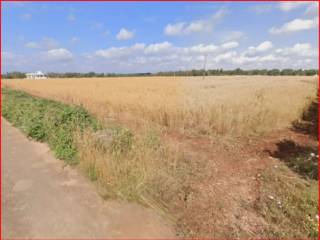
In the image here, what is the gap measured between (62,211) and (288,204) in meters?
3.17

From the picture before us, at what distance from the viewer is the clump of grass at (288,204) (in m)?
3.57

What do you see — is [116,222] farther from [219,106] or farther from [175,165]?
[219,106]

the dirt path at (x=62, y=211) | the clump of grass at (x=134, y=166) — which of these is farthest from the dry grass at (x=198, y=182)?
the dirt path at (x=62, y=211)

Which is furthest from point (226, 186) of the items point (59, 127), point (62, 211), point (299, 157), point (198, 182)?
point (59, 127)

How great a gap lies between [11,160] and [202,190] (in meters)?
3.93

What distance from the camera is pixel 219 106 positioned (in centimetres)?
980

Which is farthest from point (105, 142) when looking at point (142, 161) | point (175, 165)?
point (175, 165)

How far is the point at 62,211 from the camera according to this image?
3.77m

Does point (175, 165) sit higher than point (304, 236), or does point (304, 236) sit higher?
point (175, 165)

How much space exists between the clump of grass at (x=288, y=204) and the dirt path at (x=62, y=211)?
4.81ft

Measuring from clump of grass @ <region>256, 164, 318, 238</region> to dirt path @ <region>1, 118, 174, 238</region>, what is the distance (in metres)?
1.47

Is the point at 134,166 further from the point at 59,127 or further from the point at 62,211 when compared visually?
the point at 59,127

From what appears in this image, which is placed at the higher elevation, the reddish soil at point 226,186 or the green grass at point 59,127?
the green grass at point 59,127

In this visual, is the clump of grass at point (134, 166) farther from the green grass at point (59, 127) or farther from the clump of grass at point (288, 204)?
the clump of grass at point (288, 204)
